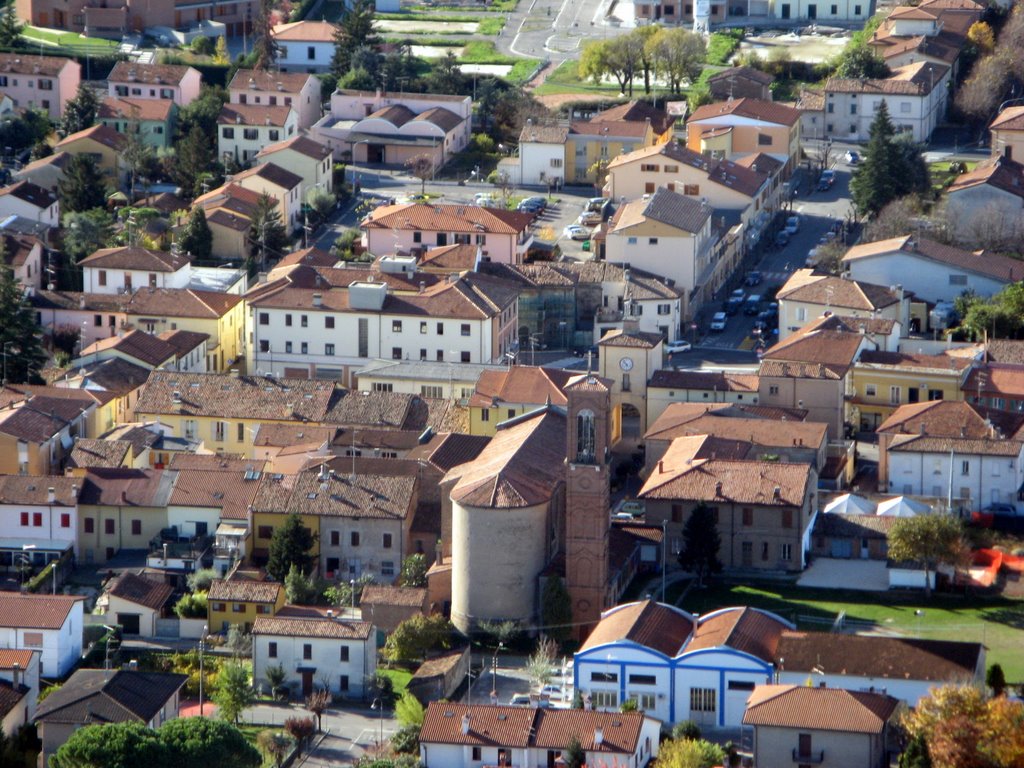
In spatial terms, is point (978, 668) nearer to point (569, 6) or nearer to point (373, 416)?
point (373, 416)

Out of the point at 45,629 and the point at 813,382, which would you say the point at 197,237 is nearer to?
the point at 813,382

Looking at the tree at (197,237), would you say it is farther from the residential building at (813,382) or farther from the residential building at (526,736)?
the residential building at (526,736)

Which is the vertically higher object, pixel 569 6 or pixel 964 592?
pixel 569 6

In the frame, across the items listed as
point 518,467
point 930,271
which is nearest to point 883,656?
point 518,467

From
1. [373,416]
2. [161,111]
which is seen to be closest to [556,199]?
[161,111]

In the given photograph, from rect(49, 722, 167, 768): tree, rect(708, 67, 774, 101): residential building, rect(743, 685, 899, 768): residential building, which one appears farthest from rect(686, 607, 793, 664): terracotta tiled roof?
rect(708, 67, 774, 101): residential building

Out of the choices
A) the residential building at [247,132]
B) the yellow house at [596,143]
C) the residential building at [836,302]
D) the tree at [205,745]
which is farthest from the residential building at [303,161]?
the tree at [205,745]
